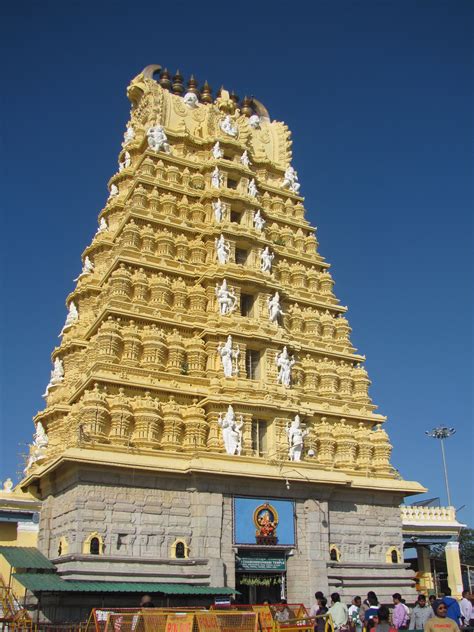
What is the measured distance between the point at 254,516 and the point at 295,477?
2225 mm

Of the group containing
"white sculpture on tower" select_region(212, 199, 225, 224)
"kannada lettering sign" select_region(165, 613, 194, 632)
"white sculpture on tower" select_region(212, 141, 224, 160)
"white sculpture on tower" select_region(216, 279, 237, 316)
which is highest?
"white sculpture on tower" select_region(212, 141, 224, 160)

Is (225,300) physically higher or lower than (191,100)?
lower

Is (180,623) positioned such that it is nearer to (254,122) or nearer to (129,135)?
(129,135)

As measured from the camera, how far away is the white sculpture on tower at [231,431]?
2744 cm

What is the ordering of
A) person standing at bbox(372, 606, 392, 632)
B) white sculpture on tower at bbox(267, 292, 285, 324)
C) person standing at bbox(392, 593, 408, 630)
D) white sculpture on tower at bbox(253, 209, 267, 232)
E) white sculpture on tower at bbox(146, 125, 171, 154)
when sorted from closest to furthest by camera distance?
person standing at bbox(372, 606, 392, 632)
person standing at bbox(392, 593, 408, 630)
white sculpture on tower at bbox(267, 292, 285, 324)
white sculpture on tower at bbox(253, 209, 267, 232)
white sculpture on tower at bbox(146, 125, 171, 154)

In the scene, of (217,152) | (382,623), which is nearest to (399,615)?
(382,623)

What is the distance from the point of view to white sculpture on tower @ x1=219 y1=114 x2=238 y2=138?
126ft

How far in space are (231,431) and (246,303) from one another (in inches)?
313

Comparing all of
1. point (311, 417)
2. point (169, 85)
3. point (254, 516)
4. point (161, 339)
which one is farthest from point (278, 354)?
point (169, 85)

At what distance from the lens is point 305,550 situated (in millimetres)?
26844

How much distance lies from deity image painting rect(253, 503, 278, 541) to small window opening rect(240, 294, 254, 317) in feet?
33.5

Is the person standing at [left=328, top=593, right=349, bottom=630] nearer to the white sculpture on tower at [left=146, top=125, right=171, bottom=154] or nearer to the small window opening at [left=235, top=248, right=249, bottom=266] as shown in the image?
the small window opening at [left=235, top=248, right=249, bottom=266]

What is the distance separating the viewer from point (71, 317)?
3650 cm

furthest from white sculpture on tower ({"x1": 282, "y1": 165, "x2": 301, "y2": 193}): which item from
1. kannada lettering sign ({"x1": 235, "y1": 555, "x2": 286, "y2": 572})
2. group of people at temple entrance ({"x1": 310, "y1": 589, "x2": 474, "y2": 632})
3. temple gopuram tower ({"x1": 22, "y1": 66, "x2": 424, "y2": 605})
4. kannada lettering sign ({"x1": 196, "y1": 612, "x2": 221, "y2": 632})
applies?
kannada lettering sign ({"x1": 196, "y1": 612, "x2": 221, "y2": 632})
